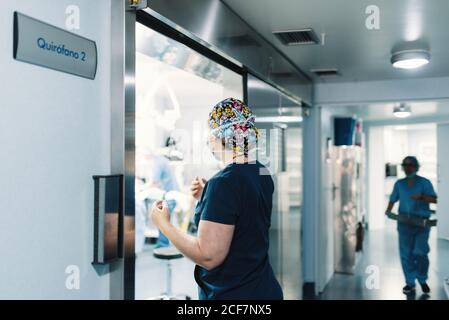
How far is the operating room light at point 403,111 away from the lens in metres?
4.16

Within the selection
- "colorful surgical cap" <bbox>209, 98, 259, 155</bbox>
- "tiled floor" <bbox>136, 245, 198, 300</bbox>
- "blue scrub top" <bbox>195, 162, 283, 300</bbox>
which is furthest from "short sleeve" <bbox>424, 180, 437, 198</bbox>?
"colorful surgical cap" <bbox>209, 98, 259, 155</bbox>

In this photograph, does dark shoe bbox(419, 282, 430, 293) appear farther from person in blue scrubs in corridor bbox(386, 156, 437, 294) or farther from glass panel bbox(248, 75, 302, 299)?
glass panel bbox(248, 75, 302, 299)

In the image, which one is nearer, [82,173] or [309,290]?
[82,173]

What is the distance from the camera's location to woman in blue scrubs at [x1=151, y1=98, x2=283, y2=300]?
1336 mm

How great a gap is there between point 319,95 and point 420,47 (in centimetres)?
151

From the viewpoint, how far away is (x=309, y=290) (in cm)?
448

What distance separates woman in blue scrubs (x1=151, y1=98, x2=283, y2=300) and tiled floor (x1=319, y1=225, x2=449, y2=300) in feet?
7.39

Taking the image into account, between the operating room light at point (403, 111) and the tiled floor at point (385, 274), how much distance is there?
44.3 inches

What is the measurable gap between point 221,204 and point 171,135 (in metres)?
3.80

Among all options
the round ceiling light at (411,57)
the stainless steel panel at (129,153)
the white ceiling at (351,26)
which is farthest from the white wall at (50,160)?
the round ceiling light at (411,57)

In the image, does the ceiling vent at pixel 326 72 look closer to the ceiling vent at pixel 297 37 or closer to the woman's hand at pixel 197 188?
the ceiling vent at pixel 297 37

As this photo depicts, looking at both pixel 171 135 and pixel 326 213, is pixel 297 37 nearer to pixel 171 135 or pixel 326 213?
pixel 326 213

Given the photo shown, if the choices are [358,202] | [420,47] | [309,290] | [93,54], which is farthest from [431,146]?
[93,54]

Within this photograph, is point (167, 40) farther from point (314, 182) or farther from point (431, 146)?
point (314, 182)
